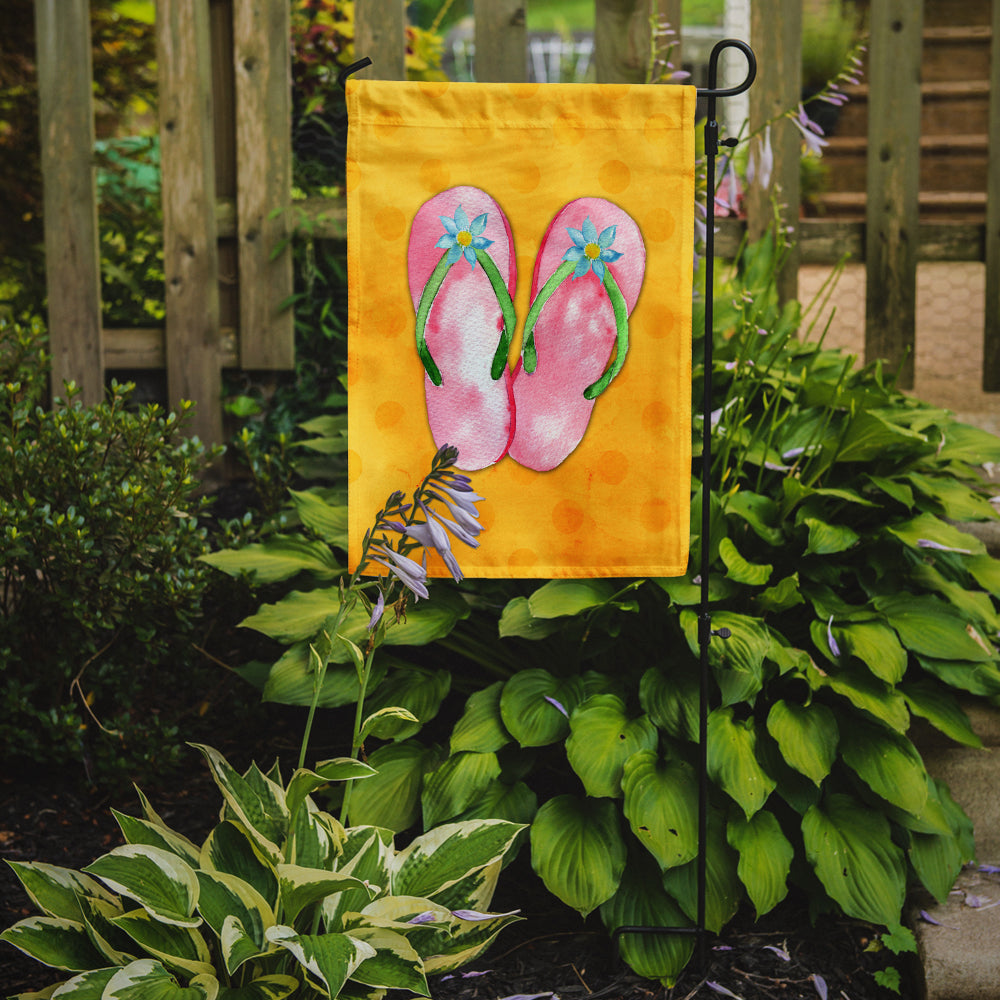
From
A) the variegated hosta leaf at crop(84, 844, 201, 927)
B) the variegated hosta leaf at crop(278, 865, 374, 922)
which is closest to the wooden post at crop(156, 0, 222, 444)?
the variegated hosta leaf at crop(84, 844, 201, 927)

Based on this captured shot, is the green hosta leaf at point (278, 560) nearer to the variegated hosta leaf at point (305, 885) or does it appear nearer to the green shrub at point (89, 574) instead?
the green shrub at point (89, 574)

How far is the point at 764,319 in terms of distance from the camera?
99.4 inches

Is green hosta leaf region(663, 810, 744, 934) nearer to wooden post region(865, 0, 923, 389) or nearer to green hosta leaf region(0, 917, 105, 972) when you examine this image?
green hosta leaf region(0, 917, 105, 972)

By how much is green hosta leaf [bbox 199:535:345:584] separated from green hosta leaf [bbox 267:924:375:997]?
0.99 metres

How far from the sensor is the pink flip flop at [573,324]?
170 centimetres

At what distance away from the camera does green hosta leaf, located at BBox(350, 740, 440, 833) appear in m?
1.93

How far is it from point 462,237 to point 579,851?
1.09 m

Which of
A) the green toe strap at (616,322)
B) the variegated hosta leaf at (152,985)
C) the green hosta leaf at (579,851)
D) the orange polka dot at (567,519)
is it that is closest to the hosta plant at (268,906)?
the variegated hosta leaf at (152,985)

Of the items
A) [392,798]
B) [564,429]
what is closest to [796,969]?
[392,798]

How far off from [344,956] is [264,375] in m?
2.29

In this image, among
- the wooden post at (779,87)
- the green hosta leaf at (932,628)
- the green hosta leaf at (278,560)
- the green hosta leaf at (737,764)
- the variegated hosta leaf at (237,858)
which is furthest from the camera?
the wooden post at (779,87)

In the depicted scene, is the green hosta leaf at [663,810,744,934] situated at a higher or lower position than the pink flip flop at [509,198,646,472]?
lower

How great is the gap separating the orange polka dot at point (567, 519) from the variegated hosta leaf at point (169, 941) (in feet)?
2.82

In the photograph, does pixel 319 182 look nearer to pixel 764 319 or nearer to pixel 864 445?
pixel 764 319
